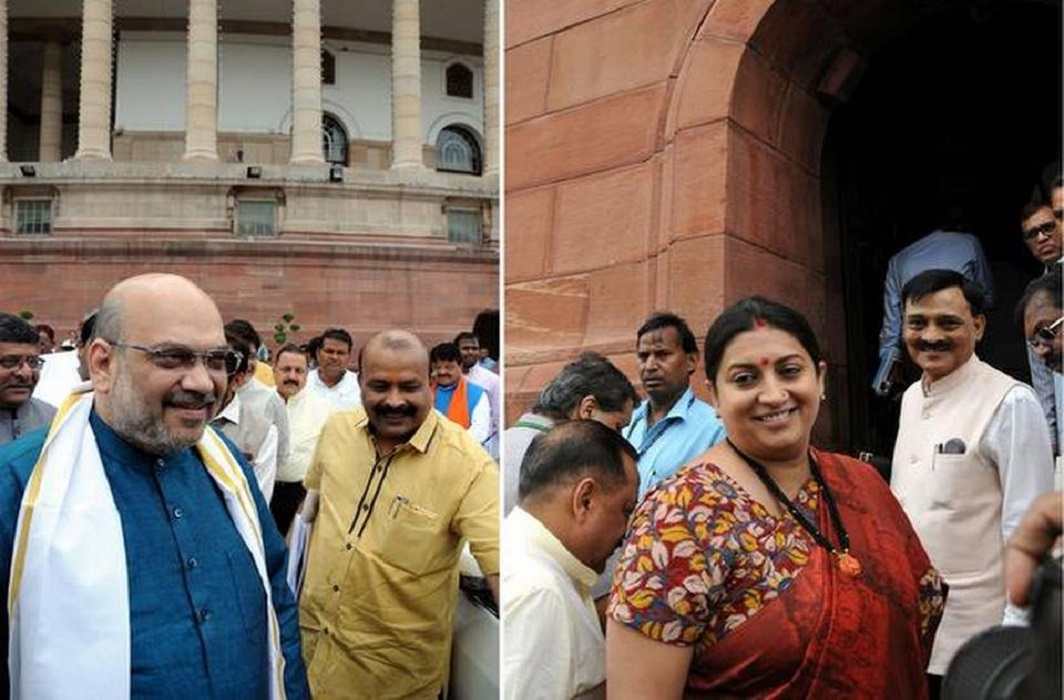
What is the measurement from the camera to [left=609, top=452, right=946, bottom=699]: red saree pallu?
1474 mm

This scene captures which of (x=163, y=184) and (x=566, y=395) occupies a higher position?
(x=163, y=184)

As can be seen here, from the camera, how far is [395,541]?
9.91ft

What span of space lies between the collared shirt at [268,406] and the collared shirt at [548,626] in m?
2.82

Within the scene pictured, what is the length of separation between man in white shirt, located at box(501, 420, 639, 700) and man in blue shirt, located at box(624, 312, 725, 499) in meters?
0.04

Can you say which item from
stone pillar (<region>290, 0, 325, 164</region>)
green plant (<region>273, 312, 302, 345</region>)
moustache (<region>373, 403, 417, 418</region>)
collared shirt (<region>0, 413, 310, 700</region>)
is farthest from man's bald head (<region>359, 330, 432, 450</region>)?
stone pillar (<region>290, 0, 325, 164</region>)

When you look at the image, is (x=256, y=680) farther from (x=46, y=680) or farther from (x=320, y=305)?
(x=320, y=305)

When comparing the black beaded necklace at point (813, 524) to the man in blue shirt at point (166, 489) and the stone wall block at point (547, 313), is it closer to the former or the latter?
the stone wall block at point (547, 313)

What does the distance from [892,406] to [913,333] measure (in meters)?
0.19

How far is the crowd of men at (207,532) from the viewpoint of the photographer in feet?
7.18

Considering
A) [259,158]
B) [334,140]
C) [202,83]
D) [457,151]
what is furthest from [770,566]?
[457,151]

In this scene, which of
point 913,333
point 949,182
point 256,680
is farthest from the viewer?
point 256,680

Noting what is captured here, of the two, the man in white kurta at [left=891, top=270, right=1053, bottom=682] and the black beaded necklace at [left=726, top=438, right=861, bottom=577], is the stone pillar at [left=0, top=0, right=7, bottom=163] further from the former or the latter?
the man in white kurta at [left=891, top=270, right=1053, bottom=682]

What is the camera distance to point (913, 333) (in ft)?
4.72

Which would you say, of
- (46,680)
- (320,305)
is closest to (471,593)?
(46,680)
